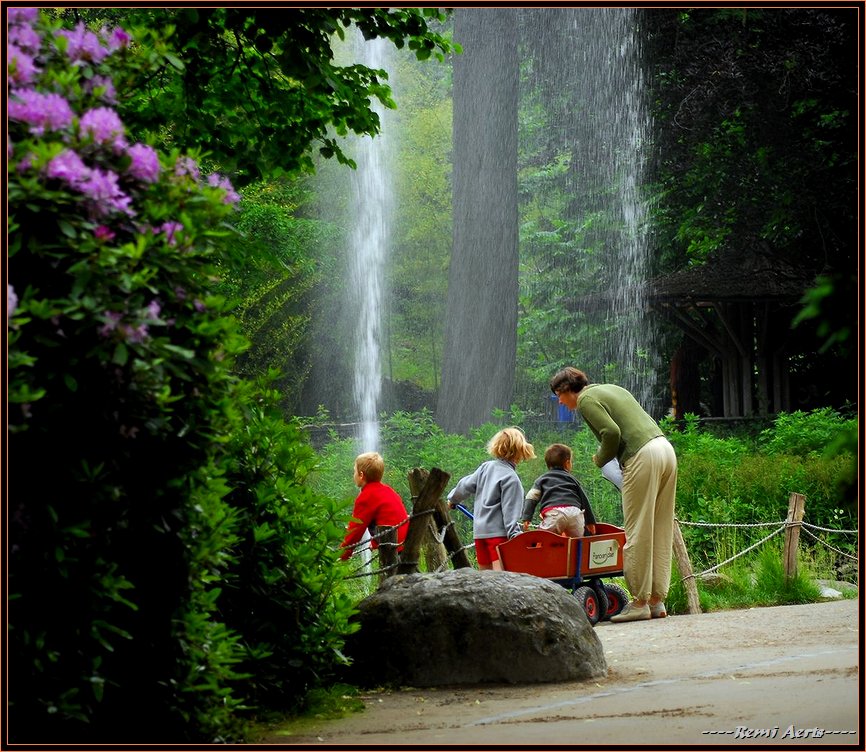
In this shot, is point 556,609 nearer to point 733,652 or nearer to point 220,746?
point 733,652

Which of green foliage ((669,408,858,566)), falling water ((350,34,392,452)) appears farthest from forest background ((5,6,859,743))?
falling water ((350,34,392,452))

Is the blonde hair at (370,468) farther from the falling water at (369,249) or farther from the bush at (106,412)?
the falling water at (369,249)

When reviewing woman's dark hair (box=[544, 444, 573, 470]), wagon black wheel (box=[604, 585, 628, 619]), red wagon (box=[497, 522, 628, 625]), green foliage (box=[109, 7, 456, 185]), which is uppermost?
green foliage (box=[109, 7, 456, 185])

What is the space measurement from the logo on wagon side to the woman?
231mm

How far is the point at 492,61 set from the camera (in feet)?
68.9

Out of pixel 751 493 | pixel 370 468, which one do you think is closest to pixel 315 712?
pixel 370 468

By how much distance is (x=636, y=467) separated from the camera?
939cm

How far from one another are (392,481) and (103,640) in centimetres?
1334

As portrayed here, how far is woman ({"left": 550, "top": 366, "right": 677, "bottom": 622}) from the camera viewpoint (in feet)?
30.8

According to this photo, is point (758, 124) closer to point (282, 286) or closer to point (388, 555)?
point (282, 286)

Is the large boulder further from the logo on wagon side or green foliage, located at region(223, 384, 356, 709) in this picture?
the logo on wagon side

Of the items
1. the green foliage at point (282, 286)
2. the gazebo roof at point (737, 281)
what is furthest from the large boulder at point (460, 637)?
the gazebo roof at point (737, 281)

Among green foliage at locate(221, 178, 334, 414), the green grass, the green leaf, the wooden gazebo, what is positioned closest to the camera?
the green leaf

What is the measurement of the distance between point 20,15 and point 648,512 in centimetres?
635
